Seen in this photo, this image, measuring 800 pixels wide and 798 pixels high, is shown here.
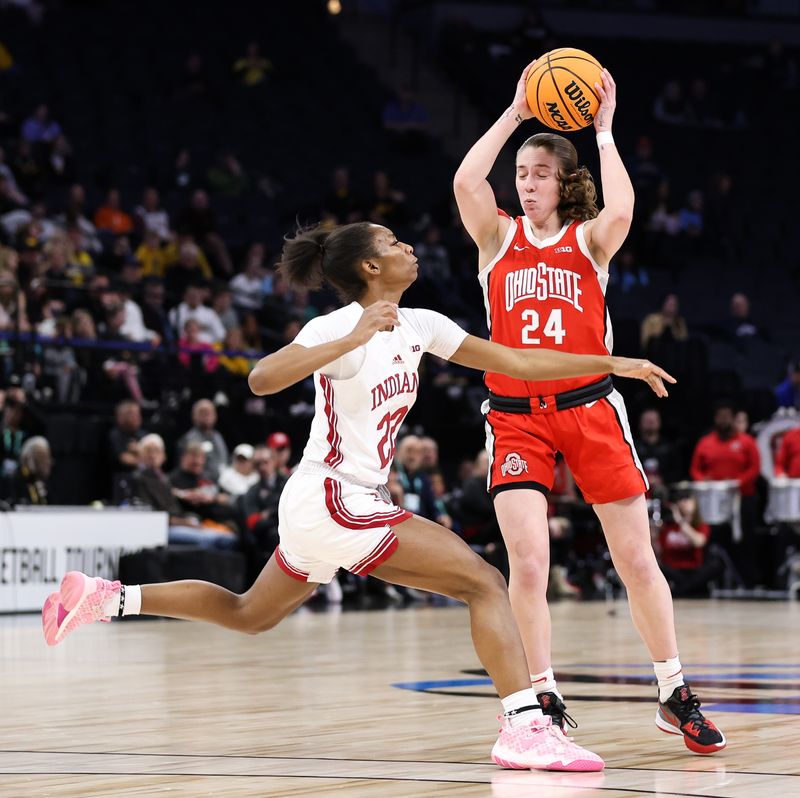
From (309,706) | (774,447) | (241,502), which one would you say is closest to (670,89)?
(774,447)

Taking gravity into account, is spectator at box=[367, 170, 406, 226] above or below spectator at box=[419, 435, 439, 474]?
above

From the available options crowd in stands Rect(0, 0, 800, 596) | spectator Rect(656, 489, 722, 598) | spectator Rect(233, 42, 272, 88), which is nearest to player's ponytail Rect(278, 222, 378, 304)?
crowd in stands Rect(0, 0, 800, 596)

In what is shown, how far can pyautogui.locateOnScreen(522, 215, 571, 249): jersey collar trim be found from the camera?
5262mm

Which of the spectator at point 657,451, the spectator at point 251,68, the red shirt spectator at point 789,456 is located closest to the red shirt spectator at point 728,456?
the red shirt spectator at point 789,456

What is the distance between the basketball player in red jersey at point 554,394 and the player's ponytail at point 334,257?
1.95 ft

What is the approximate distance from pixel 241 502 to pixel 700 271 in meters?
10.7

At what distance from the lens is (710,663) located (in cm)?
817

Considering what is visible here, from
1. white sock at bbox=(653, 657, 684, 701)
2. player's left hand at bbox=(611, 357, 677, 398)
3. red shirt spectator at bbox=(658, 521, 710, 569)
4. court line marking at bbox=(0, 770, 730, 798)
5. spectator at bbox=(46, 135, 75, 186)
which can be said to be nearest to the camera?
court line marking at bbox=(0, 770, 730, 798)

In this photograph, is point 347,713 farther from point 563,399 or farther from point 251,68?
point 251,68

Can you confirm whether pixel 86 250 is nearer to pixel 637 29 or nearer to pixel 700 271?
pixel 700 271

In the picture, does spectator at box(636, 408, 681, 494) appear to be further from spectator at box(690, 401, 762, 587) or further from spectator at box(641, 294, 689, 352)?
spectator at box(641, 294, 689, 352)

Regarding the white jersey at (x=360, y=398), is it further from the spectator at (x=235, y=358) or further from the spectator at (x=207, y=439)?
the spectator at (x=235, y=358)

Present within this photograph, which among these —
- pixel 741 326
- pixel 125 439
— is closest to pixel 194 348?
pixel 125 439

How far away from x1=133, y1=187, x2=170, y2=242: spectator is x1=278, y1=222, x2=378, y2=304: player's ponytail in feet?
42.9
